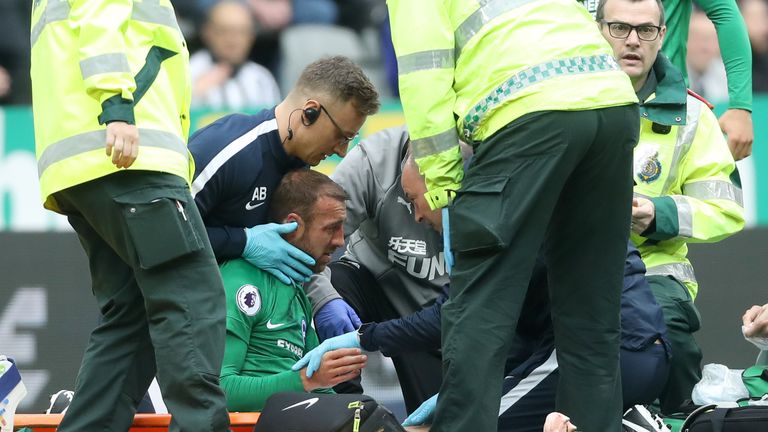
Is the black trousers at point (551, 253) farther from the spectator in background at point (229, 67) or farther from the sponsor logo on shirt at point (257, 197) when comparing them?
the spectator in background at point (229, 67)

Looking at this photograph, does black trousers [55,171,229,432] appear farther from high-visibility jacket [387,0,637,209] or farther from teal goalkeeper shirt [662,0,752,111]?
teal goalkeeper shirt [662,0,752,111]

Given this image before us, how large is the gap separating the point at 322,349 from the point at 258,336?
21 cm

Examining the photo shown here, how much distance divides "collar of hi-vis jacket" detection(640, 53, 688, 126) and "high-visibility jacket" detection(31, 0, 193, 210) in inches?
66.8

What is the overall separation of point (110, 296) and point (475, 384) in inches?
38.6

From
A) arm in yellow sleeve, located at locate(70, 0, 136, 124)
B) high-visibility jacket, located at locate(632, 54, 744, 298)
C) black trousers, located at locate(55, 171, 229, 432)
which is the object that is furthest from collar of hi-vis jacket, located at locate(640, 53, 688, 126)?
arm in yellow sleeve, located at locate(70, 0, 136, 124)

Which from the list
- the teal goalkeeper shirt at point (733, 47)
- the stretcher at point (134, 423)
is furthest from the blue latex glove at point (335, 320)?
the teal goalkeeper shirt at point (733, 47)

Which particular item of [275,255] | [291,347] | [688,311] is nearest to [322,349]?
[291,347]

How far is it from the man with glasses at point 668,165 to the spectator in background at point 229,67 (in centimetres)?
211

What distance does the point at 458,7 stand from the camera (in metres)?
3.57

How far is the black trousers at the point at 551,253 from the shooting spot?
3.37 m

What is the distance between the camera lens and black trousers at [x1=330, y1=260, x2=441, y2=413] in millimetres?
4500

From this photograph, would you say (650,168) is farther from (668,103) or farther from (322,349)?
(322,349)

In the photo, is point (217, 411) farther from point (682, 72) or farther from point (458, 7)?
point (682, 72)

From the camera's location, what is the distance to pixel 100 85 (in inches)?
129
